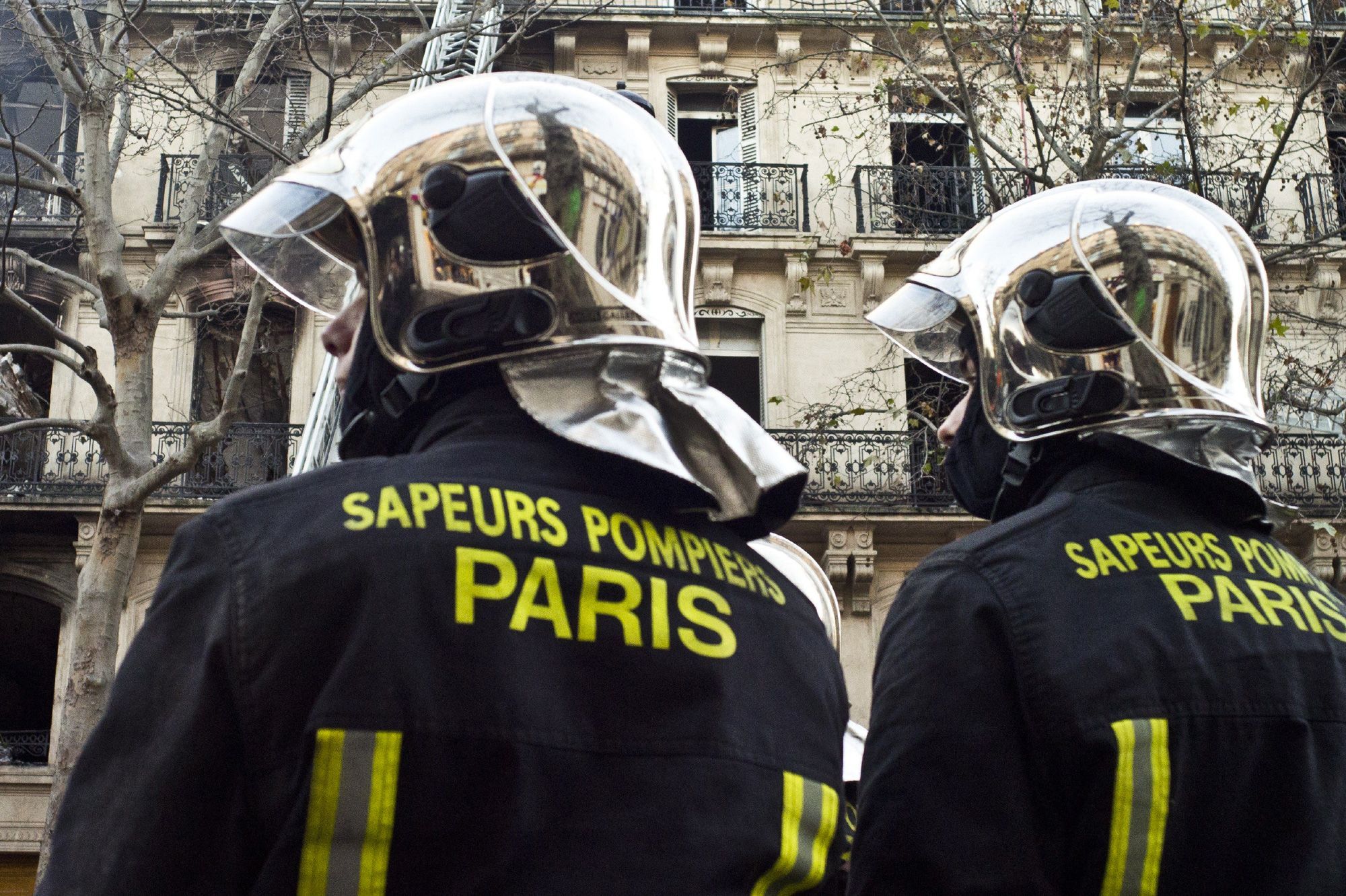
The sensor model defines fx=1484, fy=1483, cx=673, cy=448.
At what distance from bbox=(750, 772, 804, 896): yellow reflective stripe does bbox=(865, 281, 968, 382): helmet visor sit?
154cm

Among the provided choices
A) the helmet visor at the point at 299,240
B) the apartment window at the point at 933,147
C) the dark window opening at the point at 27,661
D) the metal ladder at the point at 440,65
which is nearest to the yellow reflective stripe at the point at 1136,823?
the helmet visor at the point at 299,240

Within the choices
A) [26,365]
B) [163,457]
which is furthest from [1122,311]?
[26,365]

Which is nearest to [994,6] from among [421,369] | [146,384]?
[146,384]

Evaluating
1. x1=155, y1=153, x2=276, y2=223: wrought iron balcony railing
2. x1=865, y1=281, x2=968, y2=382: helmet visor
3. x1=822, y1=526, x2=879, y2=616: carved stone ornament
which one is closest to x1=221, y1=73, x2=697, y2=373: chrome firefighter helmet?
x1=865, y1=281, x2=968, y2=382: helmet visor

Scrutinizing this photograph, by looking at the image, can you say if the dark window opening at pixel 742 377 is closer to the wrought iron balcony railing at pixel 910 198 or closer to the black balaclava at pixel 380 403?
the wrought iron balcony railing at pixel 910 198

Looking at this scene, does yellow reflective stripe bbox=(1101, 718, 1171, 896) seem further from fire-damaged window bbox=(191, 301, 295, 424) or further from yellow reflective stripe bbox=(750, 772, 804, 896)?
fire-damaged window bbox=(191, 301, 295, 424)

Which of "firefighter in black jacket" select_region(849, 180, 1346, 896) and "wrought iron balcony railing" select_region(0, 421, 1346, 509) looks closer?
"firefighter in black jacket" select_region(849, 180, 1346, 896)

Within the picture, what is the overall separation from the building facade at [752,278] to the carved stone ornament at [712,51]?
3cm

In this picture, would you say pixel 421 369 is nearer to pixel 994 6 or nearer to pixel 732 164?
pixel 994 6

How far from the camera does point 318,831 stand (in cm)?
157

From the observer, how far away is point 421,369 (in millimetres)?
2014

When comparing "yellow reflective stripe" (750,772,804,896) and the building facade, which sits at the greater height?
the building facade

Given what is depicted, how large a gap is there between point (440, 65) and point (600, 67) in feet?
23.7

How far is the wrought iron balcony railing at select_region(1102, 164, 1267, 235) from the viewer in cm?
1075
